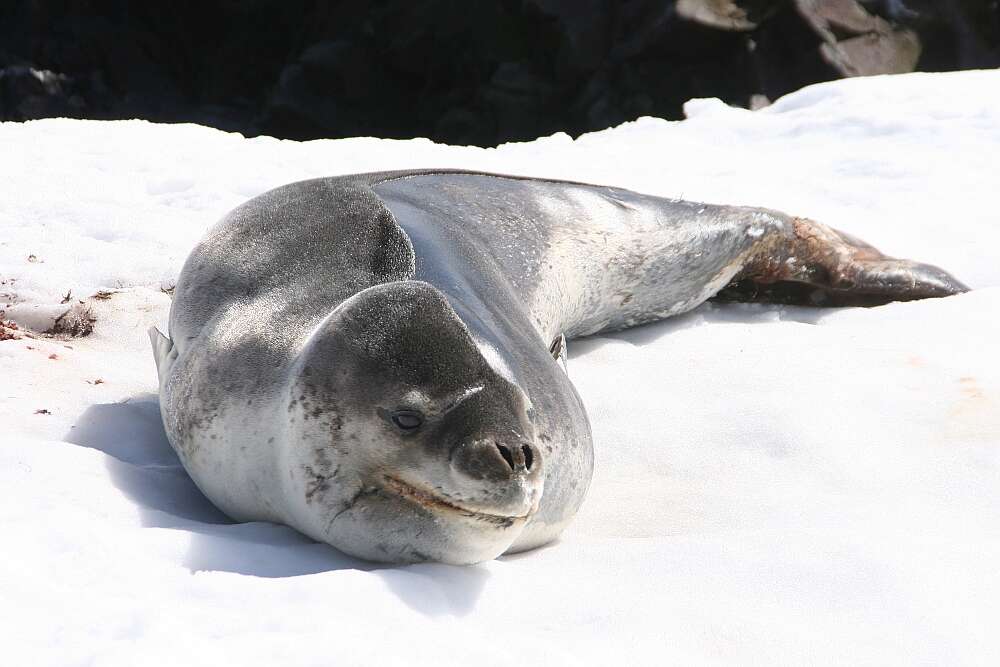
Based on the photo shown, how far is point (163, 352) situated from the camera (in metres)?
3.11

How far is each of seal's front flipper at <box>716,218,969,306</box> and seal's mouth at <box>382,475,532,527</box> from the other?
2.63m

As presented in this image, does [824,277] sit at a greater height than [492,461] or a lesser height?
lesser

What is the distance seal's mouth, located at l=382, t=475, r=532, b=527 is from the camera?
6.92 ft

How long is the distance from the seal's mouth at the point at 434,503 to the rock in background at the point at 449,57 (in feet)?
37.4

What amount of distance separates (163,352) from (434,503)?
1.28m

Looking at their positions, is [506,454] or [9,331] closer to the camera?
[506,454]

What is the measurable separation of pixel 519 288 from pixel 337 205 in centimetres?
71

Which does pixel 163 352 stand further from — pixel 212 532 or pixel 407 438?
pixel 407 438

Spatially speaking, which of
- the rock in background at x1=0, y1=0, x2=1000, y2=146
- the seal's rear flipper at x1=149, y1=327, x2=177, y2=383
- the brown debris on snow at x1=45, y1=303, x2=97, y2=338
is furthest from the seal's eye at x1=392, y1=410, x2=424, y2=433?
the rock in background at x1=0, y1=0, x2=1000, y2=146

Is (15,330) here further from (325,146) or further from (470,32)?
(470,32)

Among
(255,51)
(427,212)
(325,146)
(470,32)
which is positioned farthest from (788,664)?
(255,51)

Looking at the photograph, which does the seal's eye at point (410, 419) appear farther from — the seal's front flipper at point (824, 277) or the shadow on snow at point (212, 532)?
the seal's front flipper at point (824, 277)

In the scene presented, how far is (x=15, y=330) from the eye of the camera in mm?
3660

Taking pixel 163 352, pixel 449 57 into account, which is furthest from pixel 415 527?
pixel 449 57
